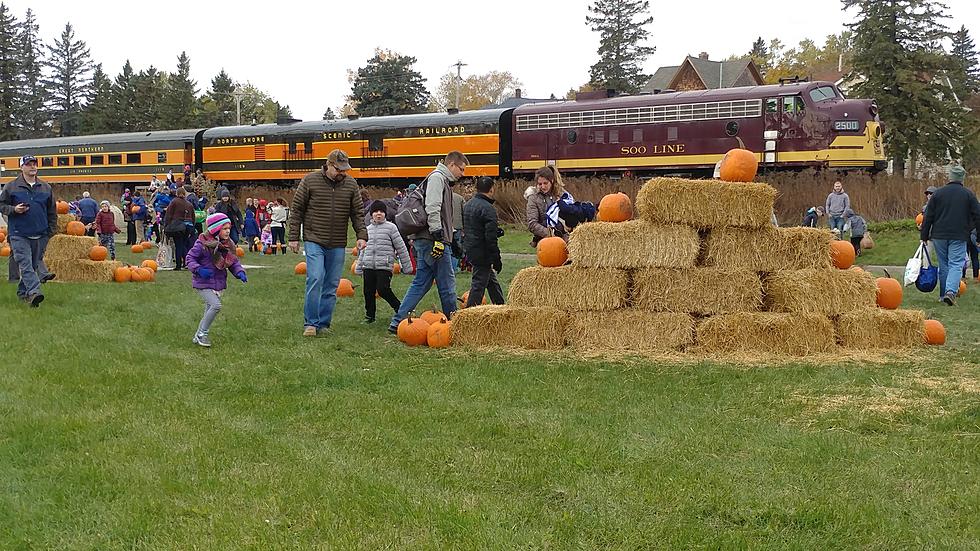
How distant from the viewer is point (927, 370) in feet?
24.0

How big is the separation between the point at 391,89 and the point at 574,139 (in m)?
34.2

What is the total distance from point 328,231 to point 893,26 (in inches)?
1348

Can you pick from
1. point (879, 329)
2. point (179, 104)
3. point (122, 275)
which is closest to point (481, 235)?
point (879, 329)

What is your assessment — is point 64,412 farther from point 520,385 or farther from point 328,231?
point 328,231

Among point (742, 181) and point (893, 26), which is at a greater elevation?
point (893, 26)

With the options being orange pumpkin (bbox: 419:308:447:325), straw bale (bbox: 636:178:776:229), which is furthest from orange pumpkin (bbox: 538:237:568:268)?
orange pumpkin (bbox: 419:308:447:325)

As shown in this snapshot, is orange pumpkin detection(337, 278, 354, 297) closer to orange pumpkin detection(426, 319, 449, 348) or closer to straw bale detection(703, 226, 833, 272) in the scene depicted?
orange pumpkin detection(426, 319, 449, 348)

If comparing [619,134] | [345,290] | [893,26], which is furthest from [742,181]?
[893,26]

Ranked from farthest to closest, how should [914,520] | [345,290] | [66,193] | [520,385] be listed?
1. [66,193]
2. [345,290]
3. [520,385]
4. [914,520]

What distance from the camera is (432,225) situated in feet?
29.4

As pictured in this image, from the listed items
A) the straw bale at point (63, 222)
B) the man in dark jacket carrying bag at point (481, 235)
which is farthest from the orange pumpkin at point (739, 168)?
the straw bale at point (63, 222)

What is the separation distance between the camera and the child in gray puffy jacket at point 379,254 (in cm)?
991

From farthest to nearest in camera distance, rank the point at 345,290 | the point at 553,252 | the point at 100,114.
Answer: the point at 100,114, the point at 345,290, the point at 553,252

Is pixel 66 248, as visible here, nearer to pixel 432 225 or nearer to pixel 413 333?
pixel 432 225
